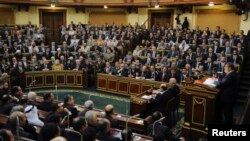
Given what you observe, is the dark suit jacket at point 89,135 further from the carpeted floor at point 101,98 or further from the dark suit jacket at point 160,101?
the carpeted floor at point 101,98

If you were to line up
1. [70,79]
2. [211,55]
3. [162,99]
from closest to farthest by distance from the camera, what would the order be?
[162,99] → [211,55] → [70,79]

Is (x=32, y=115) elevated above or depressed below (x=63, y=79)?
above

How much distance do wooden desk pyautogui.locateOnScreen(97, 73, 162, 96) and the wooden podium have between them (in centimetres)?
372

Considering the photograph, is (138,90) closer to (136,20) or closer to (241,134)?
(241,134)

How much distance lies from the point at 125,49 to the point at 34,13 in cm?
840

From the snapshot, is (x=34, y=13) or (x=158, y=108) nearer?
(x=158, y=108)

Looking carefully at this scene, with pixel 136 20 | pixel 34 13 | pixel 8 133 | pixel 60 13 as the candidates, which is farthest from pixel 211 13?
pixel 8 133

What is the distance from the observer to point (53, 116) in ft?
15.2

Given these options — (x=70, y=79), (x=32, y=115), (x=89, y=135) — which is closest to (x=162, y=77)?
(x=70, y=79)

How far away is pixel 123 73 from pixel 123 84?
18.4 inches

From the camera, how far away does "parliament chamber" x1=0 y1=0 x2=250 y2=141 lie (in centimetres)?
529

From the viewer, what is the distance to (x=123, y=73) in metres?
11.6

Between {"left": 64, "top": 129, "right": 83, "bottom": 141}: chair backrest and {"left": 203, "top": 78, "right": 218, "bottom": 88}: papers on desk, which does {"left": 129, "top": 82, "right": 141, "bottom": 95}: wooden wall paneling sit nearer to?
{"left": 203, "top": 78, "right": 218, "bottom": 88}: papers on desk

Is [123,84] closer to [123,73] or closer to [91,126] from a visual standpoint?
[123,73]
